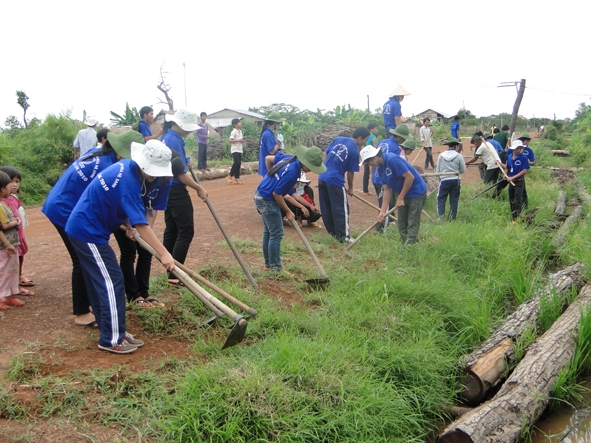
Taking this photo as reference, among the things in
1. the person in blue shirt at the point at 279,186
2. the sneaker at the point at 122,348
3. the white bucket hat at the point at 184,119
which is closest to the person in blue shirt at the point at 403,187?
the person in blue shirt at the point at 279,186

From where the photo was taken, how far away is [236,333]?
3850mm

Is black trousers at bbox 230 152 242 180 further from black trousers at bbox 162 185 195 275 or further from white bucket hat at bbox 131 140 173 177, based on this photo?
white bucket hat at bbox 131 140 173 177

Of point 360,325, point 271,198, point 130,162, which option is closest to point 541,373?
point 360,325

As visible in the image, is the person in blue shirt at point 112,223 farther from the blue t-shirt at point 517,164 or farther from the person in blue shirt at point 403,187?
the blue t-shirt at point 517,164

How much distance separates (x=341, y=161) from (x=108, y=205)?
13.5ft

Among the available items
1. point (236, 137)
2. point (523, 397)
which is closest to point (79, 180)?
point (523, 397)

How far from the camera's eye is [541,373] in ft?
13.0

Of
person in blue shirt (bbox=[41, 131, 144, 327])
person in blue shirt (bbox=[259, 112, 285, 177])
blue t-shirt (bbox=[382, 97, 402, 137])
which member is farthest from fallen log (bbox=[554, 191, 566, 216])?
person in blue shirt (bbox=[41, 131, 144, 327])

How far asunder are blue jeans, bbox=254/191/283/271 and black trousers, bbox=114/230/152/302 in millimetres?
1405

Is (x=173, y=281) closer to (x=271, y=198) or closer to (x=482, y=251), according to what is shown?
(x=271, y=198)

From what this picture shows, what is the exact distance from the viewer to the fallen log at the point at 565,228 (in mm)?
7852

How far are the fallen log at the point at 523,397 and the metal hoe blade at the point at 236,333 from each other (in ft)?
5.04

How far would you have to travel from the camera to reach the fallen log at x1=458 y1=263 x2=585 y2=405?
3980mm

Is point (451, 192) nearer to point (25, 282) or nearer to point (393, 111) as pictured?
point (393, 111)
